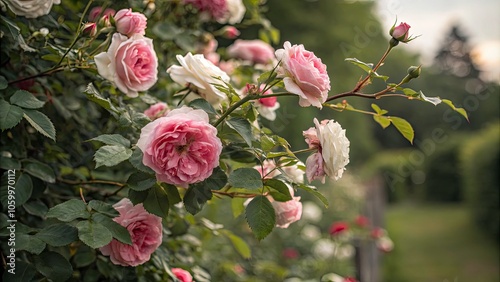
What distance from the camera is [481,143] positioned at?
30.9ft

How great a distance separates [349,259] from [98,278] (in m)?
4.22

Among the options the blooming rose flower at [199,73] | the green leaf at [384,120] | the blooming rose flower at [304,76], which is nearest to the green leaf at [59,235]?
the blooming rose flower at [199,73]

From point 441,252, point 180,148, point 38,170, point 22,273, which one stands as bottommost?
point 22,273

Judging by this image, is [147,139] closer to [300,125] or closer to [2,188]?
[2,188]

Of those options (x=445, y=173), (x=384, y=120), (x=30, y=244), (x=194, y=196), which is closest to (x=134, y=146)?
(x=194, y=196)

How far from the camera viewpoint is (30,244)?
110 cm

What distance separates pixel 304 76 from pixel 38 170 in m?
0.64

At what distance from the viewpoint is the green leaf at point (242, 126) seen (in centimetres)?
107

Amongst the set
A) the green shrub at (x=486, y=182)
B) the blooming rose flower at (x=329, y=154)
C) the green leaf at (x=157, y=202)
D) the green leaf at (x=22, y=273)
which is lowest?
the green leaf at (x=22, y=273)

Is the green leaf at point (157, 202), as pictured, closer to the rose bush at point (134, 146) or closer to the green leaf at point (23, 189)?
the rose bush at point (134, 146)

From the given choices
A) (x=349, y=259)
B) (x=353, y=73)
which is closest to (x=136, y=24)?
(x=349, y=259)

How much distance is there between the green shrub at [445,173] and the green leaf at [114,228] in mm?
13728

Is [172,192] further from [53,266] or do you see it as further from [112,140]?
[53,266]

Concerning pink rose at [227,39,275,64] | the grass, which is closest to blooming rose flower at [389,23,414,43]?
pink rose at [227,39,275,64]
